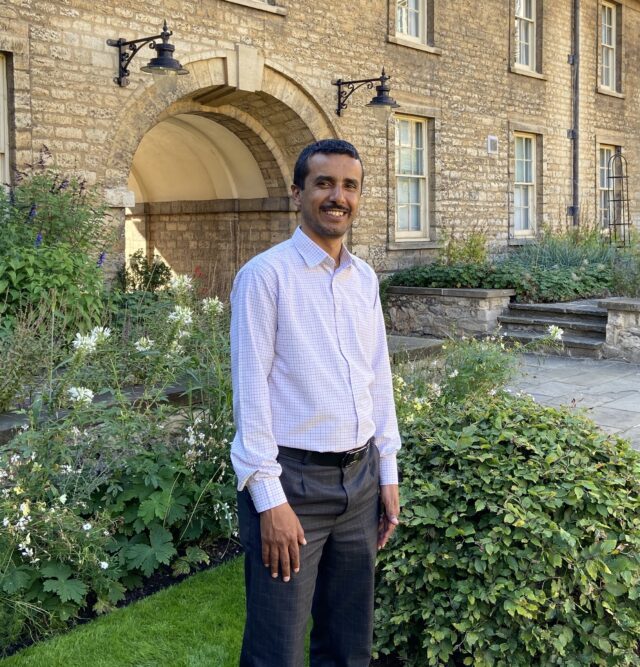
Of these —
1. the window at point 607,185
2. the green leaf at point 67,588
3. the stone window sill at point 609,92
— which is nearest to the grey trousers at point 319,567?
the green leaf at point 67,588

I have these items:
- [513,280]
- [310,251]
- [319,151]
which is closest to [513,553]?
[310,251]

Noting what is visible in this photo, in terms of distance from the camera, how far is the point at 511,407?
3629 millimetres

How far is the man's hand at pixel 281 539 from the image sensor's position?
7.14 ft

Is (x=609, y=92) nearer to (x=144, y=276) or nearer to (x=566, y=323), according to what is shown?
(x=566, y=323)

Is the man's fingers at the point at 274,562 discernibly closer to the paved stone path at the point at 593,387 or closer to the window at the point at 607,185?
the paved stone path at the point at 593,387

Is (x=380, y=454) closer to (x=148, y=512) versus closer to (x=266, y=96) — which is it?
(x=148, y=512)

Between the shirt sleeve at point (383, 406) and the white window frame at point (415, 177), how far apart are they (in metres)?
10.4

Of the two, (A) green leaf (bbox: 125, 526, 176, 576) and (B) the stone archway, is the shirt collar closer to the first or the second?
(A) green leaf (bbox: 125, 526, 176, 576)

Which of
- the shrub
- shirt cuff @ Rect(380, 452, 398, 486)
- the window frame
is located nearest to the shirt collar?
shirt cuff @ Rect(380, 452, 398, 486)

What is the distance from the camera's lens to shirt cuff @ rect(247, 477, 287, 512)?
217 cm

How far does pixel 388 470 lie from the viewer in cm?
259

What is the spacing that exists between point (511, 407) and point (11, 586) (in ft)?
7.07

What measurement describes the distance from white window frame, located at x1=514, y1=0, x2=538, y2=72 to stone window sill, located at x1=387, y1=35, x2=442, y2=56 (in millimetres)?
2865

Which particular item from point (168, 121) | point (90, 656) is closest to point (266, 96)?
point (168, 121)
